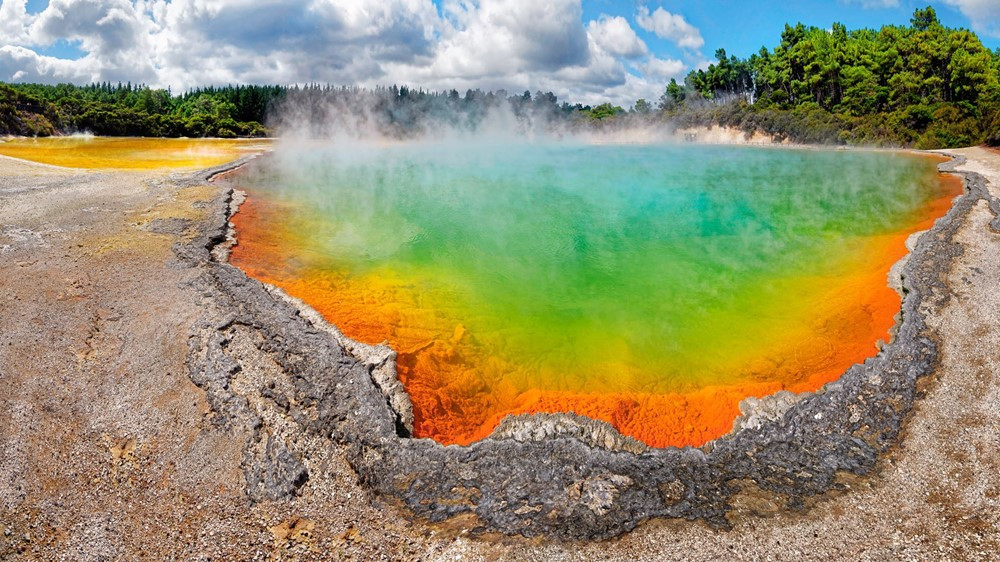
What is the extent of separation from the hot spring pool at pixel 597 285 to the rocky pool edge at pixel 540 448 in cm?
58

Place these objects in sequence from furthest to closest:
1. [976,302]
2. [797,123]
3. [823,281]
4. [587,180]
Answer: [797,123] → [587,180] → [823,281] → [976,302]

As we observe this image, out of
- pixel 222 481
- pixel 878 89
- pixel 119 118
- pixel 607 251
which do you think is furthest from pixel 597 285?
pixel 119 118

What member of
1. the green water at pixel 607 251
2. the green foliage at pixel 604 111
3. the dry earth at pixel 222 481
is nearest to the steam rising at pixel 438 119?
the green foliage at pixel 604 111

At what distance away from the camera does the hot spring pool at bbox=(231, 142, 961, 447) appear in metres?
6.90

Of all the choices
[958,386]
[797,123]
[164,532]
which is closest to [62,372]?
[164,532]

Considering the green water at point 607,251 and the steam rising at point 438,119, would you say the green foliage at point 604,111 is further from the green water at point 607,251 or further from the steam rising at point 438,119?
the green water at point 607,251

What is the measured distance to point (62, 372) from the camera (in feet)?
19.3

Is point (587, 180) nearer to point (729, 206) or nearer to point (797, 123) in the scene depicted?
point (729, 206)

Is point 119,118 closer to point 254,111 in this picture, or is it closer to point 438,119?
point 254,111

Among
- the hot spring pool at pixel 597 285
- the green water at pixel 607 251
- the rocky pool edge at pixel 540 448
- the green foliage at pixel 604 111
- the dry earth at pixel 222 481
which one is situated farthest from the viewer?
the green foliage at pixel 604 111

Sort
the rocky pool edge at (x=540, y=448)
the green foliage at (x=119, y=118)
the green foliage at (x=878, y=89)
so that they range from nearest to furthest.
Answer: the rocky pool edge at (x=540, y=448), the green foliage at (x=878, y=89), the green foliage at (x=119, y=118)

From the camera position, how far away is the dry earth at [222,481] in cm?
402

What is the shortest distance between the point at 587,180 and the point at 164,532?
22.1 metres

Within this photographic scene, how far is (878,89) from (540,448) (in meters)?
54.2
